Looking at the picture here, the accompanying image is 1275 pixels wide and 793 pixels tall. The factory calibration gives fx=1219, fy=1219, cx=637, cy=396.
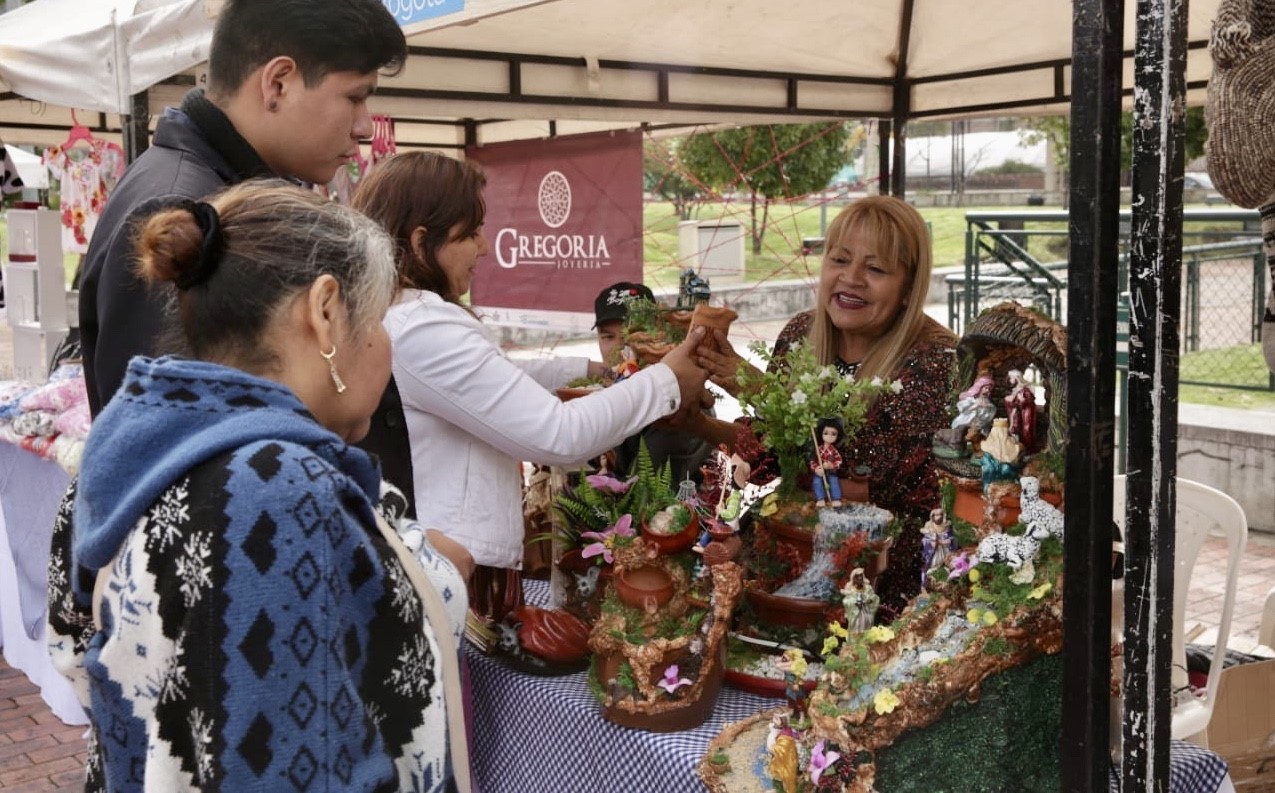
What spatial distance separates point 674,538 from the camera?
86.0 inches

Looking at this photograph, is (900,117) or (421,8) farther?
(900,117)

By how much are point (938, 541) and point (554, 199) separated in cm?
466

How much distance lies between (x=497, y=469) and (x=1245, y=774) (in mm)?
1800

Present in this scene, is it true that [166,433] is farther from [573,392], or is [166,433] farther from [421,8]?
[421,8]

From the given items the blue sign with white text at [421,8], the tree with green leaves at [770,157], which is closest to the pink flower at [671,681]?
the blue sign with white text at [421,8]

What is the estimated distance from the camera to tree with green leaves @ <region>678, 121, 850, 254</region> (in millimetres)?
14984

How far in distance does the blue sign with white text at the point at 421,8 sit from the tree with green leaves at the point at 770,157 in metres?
11.3

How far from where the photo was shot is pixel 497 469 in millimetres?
2418

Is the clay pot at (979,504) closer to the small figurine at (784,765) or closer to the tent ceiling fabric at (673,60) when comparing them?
the small figurine at (784,765)

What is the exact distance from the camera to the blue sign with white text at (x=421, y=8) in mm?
2812

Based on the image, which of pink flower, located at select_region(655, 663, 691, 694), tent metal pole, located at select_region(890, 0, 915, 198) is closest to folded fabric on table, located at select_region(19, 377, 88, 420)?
pink flower, located at select_region(655, 663, 691, 694)

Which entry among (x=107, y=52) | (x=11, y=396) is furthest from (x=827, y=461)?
(x=11, y=396)

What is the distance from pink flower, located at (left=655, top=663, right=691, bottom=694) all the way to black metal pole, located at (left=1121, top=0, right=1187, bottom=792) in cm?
73

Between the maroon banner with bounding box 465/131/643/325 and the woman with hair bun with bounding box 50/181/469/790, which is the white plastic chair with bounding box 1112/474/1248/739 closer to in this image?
the woman with hair bun with bounding box 50/181/469/790
